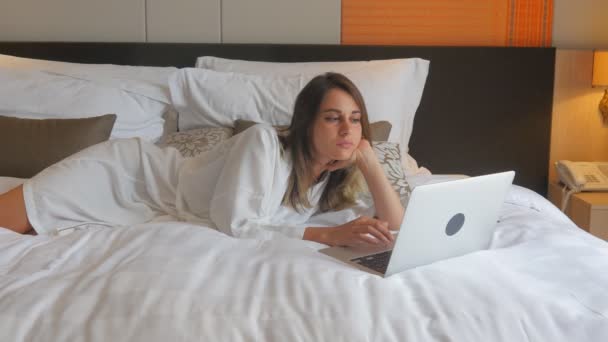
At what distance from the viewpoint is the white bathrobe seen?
6.09ft

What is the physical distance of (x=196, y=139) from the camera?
2525mm

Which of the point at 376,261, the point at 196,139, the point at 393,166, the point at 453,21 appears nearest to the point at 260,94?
the point at 196,139

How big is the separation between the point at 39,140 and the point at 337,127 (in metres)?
1.17

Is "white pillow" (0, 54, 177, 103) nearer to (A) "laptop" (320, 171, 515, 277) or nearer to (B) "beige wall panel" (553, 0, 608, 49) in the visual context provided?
(A) "laptop" (320, 171, 515, 277)

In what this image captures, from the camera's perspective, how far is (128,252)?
57.9 inches

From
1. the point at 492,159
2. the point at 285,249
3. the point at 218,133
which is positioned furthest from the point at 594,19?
the point at 285,249

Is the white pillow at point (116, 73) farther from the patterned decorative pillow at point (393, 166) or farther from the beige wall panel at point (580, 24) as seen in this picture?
the beige wall panel at point (580, 24)

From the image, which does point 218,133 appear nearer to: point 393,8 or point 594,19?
point 393,8

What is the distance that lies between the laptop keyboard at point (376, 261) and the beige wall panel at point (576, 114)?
1983 millimetres

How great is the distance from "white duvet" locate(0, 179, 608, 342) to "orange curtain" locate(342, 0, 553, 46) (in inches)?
73.2

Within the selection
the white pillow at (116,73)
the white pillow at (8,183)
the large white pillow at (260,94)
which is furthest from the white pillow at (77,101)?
the white pillow at (8,183)

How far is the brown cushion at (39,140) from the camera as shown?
239cm

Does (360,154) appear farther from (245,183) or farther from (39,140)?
(39,140)

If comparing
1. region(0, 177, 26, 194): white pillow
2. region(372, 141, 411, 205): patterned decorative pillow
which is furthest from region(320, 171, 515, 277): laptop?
region(0, 177, 26, 194): white pillow
